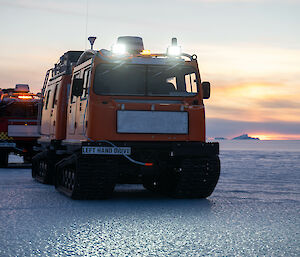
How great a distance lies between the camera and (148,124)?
11211 mm

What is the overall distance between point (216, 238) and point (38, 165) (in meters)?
10.6

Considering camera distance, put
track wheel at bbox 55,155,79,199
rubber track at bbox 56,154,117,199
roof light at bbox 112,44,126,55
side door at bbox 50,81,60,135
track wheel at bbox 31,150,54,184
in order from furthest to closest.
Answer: track wheel at bbox 31,150,54,184 → side door at bbox 50,81,60,135 → roof light at bbox 112,44,126,55 → track wheel at bbox 55,155,79,199 → rubber track at bbox 56,154,117,199

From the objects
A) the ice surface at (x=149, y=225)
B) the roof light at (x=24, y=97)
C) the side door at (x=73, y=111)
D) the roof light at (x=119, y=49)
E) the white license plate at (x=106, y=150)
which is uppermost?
the roof light at (x=119, y=49)

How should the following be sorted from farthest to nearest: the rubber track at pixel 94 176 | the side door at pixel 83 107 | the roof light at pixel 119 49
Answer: the roof light at pixel 119 49 < the side door at pixel 83 107 < the rubber track at pixel 94 176

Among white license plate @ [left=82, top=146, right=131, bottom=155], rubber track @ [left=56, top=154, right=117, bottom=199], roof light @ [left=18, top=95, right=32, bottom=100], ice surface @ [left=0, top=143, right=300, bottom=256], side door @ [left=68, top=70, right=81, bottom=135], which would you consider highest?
roof light @ [left=18, top=95, right=32, bottom=100]

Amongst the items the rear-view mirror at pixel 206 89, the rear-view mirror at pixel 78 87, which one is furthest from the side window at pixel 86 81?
the rear-view mirror at pixel 206 89

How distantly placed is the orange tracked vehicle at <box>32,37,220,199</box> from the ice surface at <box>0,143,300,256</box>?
0.47m

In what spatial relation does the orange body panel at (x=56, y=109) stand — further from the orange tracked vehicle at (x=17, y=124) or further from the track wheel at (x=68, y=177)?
the orange tracked vehicle at (x=17, y=124)

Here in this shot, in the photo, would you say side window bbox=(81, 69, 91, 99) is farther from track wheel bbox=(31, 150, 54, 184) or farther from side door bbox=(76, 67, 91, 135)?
track wheel bbox=(31, 150, 54, 184)

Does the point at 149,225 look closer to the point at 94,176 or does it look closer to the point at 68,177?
the point at 94,176

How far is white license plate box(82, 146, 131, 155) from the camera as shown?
10.8 metres

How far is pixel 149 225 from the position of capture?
803 cm

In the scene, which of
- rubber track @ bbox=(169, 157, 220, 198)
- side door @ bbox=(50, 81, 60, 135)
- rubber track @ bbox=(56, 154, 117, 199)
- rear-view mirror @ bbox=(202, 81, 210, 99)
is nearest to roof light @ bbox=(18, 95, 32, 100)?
side door @ bbox=(50, 81, 60, 135)

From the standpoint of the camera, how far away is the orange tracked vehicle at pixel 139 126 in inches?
433
